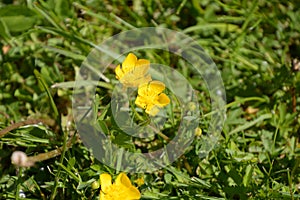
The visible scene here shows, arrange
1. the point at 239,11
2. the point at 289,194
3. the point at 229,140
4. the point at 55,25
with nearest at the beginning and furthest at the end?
the point at 289,194
the point at 229,140
the point at 55,25
the point at 239,11

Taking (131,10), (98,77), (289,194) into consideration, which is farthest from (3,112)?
(289,194)

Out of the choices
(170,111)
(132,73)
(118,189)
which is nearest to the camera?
(118,189)

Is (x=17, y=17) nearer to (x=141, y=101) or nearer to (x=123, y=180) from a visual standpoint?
(x=141, y=101)

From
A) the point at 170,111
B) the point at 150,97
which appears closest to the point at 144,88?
the point at 150,97

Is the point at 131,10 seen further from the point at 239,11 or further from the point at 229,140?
the point at 229,140

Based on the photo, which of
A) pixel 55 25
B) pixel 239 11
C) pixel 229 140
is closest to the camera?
pixel 229 140

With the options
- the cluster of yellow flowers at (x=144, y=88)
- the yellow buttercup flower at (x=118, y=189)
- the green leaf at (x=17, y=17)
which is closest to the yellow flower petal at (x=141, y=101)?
the cluster of yellow flowers at (x=144, y=88)

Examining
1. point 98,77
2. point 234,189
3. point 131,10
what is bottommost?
point 234,189

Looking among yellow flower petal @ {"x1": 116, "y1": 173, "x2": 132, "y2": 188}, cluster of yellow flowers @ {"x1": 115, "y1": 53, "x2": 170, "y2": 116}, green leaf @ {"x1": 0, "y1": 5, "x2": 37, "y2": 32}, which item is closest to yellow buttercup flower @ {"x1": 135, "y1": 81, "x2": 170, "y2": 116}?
cluster of yellow flowers @ {"x1": 115, "y1": 53, "x2": 170, "y2": 116}
